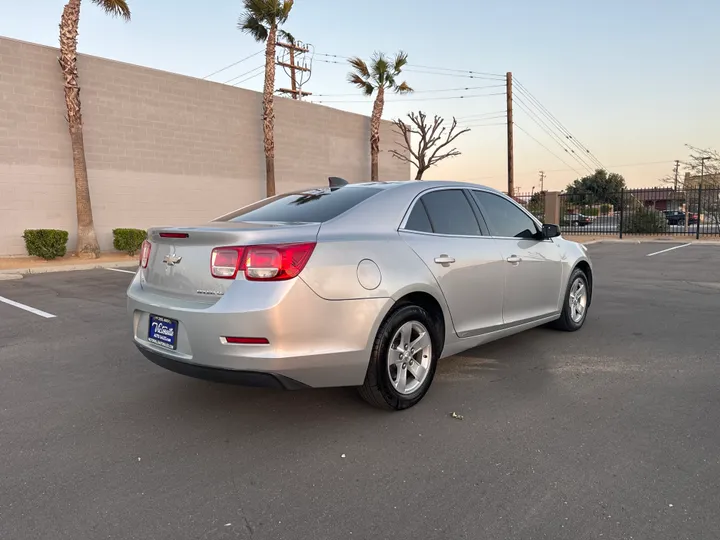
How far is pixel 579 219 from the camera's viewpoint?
28062mm

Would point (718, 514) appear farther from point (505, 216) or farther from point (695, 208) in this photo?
point (695, 208)

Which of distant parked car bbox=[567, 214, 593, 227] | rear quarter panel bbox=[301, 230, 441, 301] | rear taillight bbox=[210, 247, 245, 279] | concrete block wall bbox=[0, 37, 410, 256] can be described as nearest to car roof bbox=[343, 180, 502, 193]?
rear quarter panel bbox=[301, 230, 441, 301]

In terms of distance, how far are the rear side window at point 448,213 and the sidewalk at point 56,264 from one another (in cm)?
1065

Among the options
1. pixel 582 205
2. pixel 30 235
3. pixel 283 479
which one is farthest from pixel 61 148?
pixel 582 205

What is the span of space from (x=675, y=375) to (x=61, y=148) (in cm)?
1559

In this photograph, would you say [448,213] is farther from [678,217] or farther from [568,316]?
→ [678,217]

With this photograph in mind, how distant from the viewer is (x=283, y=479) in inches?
107

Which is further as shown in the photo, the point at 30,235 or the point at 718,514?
the point at 30,235

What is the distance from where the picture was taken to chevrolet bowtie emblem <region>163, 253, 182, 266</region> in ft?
10.8

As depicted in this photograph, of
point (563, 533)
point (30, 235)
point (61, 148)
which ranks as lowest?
point (563, 533)

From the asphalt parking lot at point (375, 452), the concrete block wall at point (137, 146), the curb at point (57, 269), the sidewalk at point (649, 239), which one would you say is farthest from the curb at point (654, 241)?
the asphalt parking lot at point (375, 452)

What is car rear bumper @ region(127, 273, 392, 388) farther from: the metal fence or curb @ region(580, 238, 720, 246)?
the metal fence

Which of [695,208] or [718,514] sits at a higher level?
[695,208]

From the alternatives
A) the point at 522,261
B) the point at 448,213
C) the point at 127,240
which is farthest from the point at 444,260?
the point at 127,240
